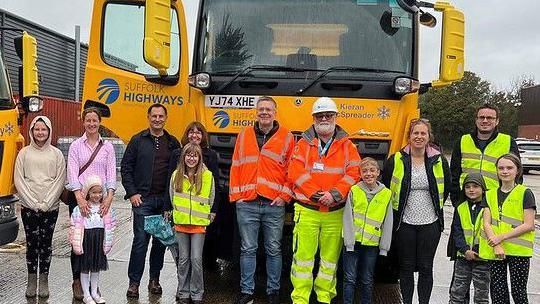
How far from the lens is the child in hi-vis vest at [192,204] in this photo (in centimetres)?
518

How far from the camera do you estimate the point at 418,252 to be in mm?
4883

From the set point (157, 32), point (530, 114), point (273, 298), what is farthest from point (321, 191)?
point (530, 114)

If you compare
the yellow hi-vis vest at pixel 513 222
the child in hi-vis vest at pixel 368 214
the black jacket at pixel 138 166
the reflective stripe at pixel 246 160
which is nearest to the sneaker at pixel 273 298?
the child in hi-vis vest at pixel 368 214

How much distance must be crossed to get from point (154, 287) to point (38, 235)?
3.76ft

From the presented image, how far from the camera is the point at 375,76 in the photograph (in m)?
5.46

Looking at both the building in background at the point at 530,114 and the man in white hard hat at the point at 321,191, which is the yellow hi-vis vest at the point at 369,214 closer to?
the man in white hard hat at the point at 321,191

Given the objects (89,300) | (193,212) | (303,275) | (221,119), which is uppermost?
(221,119)

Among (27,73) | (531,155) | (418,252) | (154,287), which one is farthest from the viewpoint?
(531,155)

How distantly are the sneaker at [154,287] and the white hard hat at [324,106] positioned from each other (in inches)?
88.5

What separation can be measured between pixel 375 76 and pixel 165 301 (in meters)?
2.76

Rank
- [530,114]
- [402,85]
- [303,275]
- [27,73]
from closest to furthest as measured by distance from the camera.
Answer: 1. [303,275]
2. [402,85]
3. [27,73]
4. [530,114]

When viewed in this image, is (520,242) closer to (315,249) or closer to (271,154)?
(315,249)

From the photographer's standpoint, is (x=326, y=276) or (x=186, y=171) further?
(x=186, y=171)

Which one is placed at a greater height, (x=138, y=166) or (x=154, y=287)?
(x=138, y=166)
